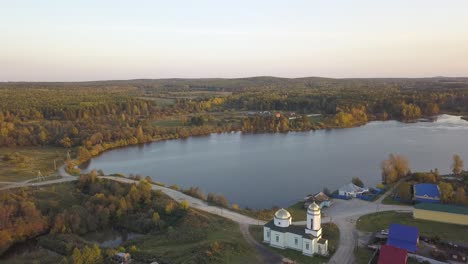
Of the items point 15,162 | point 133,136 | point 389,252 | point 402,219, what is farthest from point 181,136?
point 389,252

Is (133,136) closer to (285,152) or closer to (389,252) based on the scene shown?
(285,152)

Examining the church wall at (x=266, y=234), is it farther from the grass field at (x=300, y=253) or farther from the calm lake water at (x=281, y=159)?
the calm lake water at (x=281, y=159)

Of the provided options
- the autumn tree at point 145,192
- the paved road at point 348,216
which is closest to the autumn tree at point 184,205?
the autumn tree at point 145,192

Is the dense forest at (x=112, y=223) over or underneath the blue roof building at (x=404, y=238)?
underneath

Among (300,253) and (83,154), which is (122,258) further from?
(83,154)

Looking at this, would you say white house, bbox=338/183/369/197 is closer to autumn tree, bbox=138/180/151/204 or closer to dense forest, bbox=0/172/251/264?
dense forest, bbox=0/172/251/264
